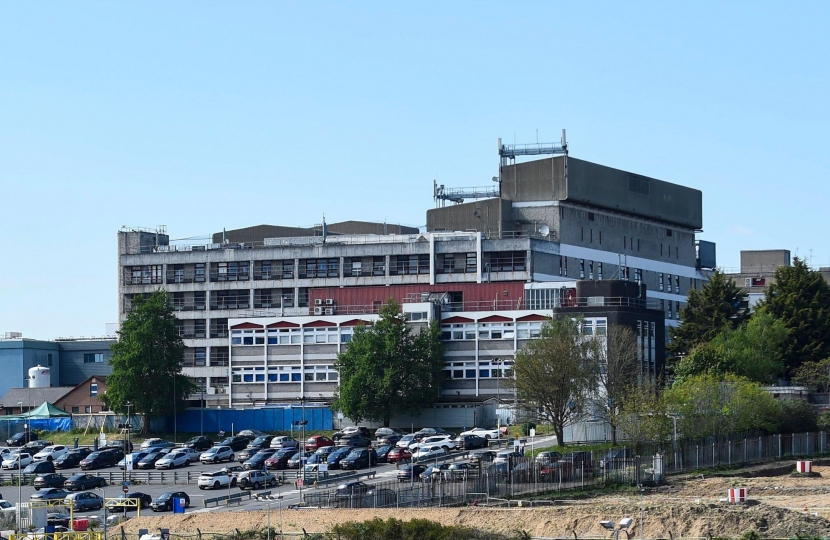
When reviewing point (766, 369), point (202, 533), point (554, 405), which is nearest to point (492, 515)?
point (202, 533)

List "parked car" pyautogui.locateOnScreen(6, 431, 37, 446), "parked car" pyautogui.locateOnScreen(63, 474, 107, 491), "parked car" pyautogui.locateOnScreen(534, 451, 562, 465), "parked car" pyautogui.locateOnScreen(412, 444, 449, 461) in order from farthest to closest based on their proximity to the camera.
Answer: "parked car" pyautogui.locateOnScreen(6, 431, 37, 446) → "parked car" pyautogui.locateOnScreen(412, 444, 449, 461) → "parked car" pyautogui.locateOnScreen(63, 474, 107, 491) → "parked car" pyautogui.locateOnScreen(534, 451, 562, 465)

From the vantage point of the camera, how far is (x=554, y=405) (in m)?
114

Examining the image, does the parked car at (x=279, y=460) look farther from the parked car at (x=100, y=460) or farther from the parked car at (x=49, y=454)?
the parked car at (x=49, y=454)

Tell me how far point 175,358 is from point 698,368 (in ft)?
171

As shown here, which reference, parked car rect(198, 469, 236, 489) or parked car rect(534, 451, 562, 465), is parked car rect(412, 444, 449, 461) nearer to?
parked car rect(534, 451, 562, 465)

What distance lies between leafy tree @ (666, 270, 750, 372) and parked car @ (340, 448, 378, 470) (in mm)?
41535

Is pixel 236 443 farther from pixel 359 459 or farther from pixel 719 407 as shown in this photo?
pixel 719 407

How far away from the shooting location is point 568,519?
245 ft

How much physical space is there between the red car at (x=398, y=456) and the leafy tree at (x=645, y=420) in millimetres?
16413

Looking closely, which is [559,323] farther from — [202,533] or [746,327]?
[202,533]

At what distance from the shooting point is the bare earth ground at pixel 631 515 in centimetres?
7106

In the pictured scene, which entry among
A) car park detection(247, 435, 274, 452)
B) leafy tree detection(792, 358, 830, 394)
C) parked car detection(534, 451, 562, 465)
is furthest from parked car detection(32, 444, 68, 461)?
leafy tree detection(792, 358, 830, 394)

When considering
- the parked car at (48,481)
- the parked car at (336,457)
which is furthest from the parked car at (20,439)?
the parked car at (336,457)

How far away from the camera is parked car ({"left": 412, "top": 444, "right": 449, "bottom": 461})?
107000mm
